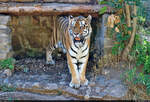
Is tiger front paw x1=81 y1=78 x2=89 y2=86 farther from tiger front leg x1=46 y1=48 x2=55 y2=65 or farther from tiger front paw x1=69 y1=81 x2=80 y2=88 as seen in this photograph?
tiger front leg x1=46 y1=48 x2=55 y2=65

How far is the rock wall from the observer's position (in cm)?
573

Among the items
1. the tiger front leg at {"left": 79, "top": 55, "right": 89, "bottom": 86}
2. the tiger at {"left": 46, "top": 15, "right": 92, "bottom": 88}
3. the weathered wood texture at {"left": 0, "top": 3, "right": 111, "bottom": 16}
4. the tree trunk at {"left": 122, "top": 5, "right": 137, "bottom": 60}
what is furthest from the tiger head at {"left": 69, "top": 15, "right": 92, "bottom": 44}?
the tree trunk at {"left": 122, "top": 5, "right": 137, "bottom": 60}

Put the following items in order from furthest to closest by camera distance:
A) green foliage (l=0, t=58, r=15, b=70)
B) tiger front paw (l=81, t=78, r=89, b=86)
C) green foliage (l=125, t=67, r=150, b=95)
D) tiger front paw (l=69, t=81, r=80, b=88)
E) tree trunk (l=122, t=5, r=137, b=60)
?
1. green foliage (l=0, t=58, r=15, b=70)
2. tree trunk (l=122, t=5, r=137, b=60)
3. tiger front paw (l=81, t=78, r=89, b=86)
4. tiger front paw (l=69, t=81, r=80, b=88)
5. green foliage (l=125, t=67, r=150, b=95)

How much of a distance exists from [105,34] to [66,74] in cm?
123

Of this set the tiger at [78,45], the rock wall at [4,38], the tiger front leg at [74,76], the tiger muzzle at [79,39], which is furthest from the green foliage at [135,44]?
the rock wall at [4,38]

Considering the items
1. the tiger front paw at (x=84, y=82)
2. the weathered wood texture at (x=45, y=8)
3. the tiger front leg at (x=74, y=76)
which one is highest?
the weathered wood texture at (x=45, y=8)

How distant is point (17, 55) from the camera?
6965mm

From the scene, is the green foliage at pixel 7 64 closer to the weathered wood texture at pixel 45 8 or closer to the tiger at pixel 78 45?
the weathered wood texture at pixel 45 8

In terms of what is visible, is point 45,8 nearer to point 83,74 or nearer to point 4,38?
point 4,38

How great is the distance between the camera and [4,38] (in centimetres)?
580

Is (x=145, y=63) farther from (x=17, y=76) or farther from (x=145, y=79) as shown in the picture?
(x=17, y=76)

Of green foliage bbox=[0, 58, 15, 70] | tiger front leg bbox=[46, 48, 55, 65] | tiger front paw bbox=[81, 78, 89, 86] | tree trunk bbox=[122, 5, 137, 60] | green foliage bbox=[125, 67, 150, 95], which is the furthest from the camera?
tiger front leg bbox=[46, 48, 55, 65]

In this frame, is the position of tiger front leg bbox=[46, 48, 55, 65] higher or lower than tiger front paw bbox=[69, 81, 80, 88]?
higher

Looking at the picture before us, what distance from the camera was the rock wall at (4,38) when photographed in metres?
5.73
